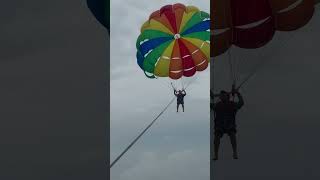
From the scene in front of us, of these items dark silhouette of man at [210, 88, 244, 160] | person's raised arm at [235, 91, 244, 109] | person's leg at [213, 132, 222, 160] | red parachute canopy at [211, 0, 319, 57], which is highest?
red parachute canopy at [211, 0, 319, 57]

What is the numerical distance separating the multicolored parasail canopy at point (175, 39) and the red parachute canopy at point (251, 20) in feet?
12.0

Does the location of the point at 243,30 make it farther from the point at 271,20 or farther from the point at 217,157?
the point at 217,157

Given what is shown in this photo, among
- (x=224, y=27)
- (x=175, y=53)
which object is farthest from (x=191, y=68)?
(x=224, y=27)

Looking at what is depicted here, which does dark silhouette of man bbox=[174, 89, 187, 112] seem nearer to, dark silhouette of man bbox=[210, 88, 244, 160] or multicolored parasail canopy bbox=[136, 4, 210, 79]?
multicolored parasail canopy bbox=[136, 4, 210, 79]

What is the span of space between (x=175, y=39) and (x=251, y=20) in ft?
15.4

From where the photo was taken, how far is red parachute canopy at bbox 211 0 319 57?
15719 millimetres

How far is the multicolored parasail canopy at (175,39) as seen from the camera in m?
20.0

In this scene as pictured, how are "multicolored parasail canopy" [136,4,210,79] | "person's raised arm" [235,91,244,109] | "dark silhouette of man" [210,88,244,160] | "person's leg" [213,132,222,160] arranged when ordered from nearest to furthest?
"person's raised arm" [235,91,244,109]
"dark silhouette of man" [210,88,244,160]
"person's leg" [213,132,222,160]
"multicolored parasail canopy" [136,4,210,79]

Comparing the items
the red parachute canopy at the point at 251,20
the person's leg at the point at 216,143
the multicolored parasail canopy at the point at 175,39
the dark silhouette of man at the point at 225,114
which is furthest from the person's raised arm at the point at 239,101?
the multicolored parasail canopy at the point at 175,39

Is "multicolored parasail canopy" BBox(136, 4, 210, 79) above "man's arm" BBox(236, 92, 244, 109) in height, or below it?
above

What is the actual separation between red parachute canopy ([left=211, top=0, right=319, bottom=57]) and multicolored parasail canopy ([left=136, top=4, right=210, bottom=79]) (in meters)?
3.66

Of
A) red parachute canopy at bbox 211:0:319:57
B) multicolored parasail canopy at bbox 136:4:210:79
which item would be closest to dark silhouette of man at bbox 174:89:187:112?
multicolored parasail canopy at bbox 136:4:210:79

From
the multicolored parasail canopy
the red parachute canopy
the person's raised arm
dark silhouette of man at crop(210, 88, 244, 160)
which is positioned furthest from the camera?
the multicolored parasail canopy

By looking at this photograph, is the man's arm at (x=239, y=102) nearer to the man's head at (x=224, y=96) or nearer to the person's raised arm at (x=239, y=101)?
the person's raised arm at (x=239, y=101)
